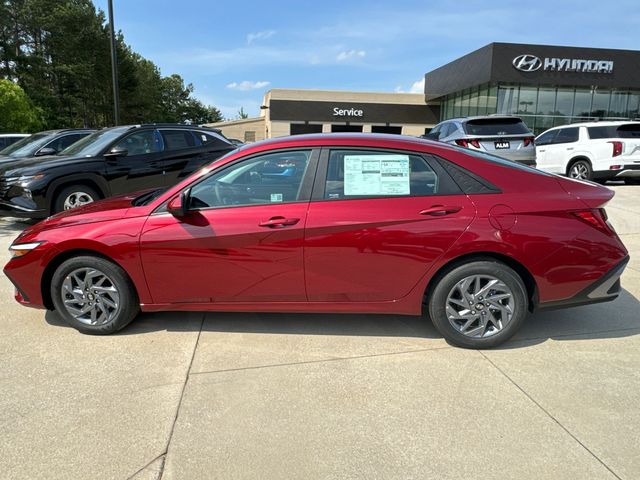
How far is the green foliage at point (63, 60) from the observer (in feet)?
121

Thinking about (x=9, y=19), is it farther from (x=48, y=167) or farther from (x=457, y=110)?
(x=48, y=167)

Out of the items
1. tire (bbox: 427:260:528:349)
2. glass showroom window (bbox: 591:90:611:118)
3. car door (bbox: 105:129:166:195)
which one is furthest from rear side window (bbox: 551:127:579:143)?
glass showroom window (bbox: 591:90:611:118)

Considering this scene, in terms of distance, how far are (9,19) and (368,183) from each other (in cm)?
4832

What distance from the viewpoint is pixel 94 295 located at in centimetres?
373

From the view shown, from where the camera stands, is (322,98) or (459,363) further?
(322,98)

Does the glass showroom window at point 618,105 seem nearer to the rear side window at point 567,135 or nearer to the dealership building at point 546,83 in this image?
the dealership building at point 546,83

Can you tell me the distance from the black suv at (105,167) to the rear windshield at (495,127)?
5309 millimetres

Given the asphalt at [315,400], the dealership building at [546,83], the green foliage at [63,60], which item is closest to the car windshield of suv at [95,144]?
the asphalt at [315,400]

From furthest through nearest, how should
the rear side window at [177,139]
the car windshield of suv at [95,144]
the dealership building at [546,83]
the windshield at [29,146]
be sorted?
the dealership building at [546,83] → the windshield at [29,146] → the rear side window at [177,139] → the car windshield of suv at [95,144]

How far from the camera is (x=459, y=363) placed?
131 inches

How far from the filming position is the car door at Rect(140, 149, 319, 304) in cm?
344

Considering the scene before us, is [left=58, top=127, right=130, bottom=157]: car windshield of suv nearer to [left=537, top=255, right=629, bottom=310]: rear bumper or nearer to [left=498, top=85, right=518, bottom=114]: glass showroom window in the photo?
[left=537, top=255, right=629, bottom=310]: rear bumper

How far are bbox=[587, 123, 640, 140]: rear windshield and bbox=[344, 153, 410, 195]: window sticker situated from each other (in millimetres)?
10683

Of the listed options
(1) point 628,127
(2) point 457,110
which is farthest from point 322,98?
(1) point 628,127
